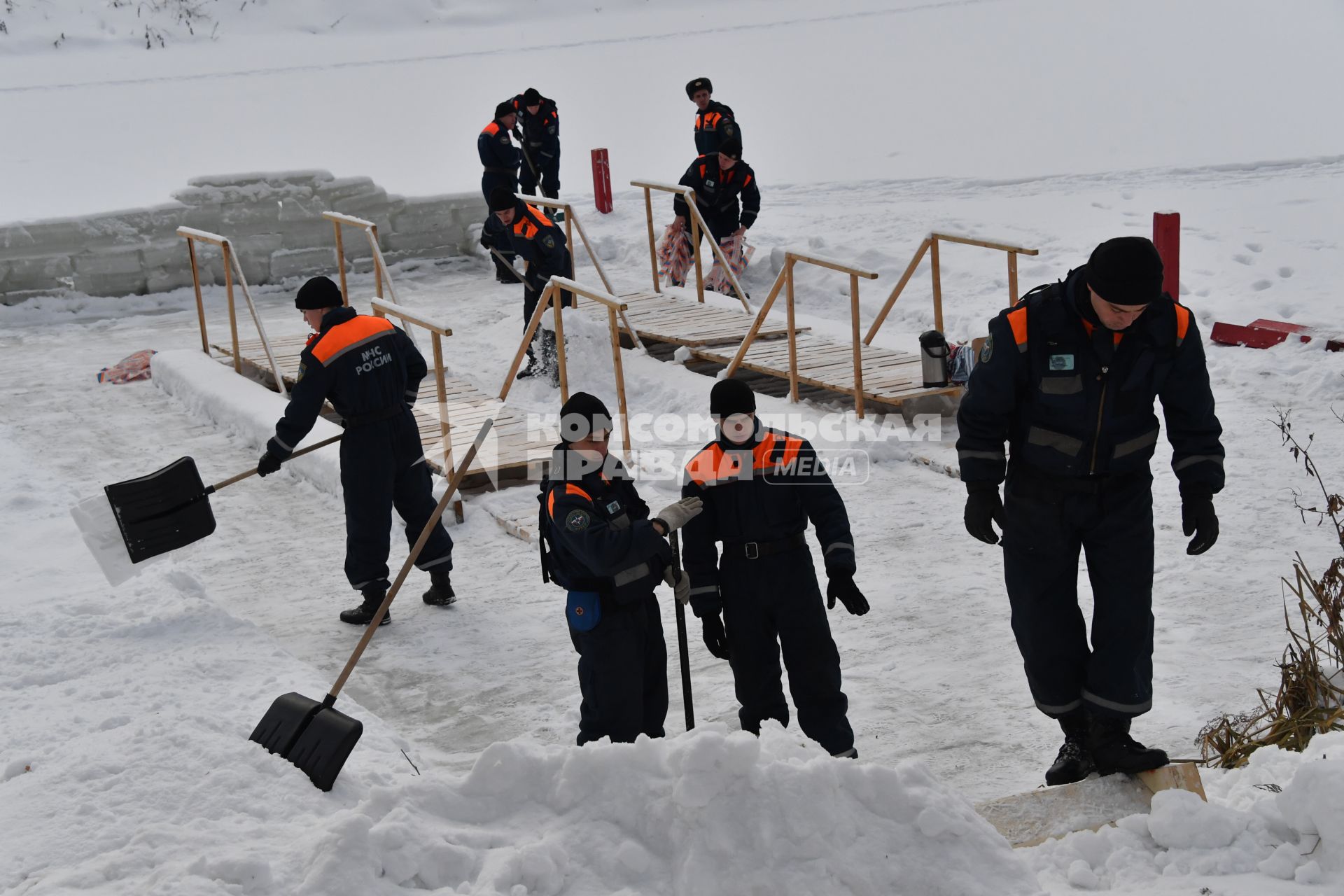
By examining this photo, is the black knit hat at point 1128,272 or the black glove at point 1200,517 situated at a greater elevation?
the black knit hat at point 1128,272

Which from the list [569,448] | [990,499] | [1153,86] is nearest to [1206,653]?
[990,499]

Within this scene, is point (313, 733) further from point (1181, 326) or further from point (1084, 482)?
point (1181, 326)

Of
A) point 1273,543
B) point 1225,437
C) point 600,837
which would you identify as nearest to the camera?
point 600,837

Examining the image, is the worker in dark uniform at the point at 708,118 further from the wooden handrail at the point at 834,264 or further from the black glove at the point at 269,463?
the black glove at the point at 269,463

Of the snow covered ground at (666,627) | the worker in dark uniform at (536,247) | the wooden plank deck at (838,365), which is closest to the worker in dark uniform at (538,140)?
the snow covered ground at (666,627)

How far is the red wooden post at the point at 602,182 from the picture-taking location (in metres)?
13.8

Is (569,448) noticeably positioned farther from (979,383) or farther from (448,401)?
(448,401)

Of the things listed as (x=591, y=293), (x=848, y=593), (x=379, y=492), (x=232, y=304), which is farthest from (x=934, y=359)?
(x=232, y=304)

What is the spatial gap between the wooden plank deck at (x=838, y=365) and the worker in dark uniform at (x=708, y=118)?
7.94ft

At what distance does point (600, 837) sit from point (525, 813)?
246 millimetres

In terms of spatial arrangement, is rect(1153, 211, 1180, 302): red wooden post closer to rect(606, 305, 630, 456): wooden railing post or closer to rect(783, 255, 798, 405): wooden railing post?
rect(783, 255, 798, 405): wooden railing post

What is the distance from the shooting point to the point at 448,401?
339 inches

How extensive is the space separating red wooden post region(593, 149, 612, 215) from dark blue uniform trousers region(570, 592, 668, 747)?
10159 mm

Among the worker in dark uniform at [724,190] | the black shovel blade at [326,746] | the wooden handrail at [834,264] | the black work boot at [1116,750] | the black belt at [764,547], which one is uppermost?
the worker in dark uniform at [724,190]
